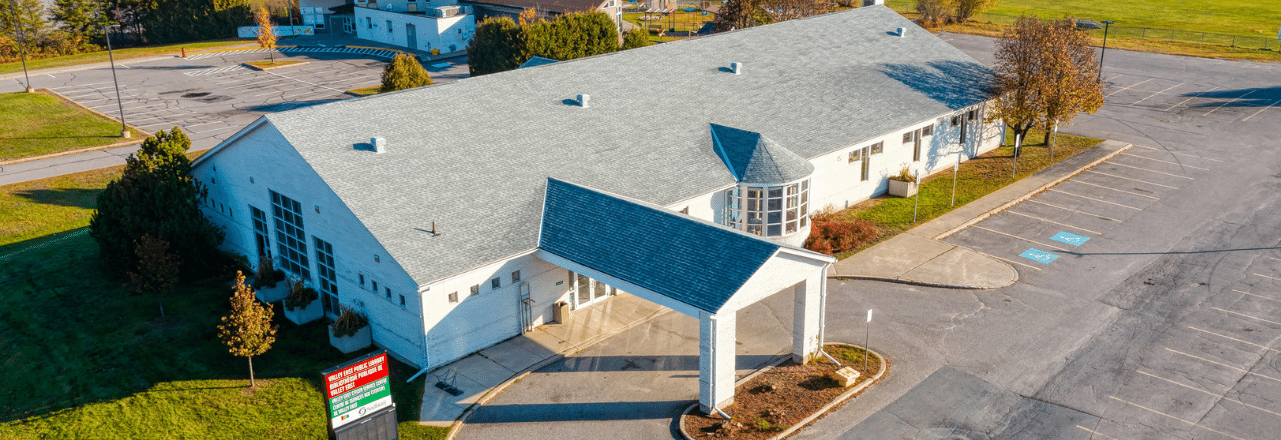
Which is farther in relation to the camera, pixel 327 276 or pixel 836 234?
pixel 836 234

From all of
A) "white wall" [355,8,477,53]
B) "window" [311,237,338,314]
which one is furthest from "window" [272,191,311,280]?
"white wall" [355,8,477,53]

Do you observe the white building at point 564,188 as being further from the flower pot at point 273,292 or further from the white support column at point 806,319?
the flower pot at point 273,292

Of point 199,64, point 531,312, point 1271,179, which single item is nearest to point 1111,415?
point 531,312

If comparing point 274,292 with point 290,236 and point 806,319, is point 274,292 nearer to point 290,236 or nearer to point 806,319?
point 290,236

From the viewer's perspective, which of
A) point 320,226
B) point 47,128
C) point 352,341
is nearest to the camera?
point 352,341

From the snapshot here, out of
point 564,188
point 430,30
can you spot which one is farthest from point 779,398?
point 430,30

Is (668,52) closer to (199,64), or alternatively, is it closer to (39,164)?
(39,164)

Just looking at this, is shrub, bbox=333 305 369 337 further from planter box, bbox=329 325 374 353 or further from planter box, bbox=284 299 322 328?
planter box, bbox=284 299 322 328

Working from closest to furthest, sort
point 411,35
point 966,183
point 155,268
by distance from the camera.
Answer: point 155,268
point 966,183
point 411,35
